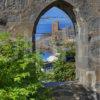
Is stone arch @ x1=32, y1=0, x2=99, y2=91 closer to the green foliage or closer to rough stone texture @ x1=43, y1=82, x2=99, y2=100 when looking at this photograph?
rough stone texture @ x1=43, y1=82, x2=99, y2=100

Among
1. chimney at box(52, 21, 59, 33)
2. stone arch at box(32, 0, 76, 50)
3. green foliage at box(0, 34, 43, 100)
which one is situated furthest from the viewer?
chimney at box(52, 21, 59, 33)

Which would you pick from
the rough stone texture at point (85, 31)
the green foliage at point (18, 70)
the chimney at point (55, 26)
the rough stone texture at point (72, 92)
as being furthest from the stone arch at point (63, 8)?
the chimney at point (55, 26)

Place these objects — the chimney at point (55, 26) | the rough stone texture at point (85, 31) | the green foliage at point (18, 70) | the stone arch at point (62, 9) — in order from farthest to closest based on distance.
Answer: the chimney at point (55, 26) < the rough stone texture at point (85, 31) < the stone arch at point (62, 9) < the green foliage at point (18, 70)

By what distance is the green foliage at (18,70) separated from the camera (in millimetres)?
5625

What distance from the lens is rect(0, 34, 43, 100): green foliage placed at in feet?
18.5

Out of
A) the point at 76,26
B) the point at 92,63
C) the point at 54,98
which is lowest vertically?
the point at 54,98

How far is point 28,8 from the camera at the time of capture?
718cm

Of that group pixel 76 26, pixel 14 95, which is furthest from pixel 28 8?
pixel 14 95

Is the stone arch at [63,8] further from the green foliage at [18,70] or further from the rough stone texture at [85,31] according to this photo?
the green foliage at [18,70]

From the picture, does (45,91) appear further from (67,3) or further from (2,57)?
(67,3)

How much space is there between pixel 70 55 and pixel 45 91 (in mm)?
2554

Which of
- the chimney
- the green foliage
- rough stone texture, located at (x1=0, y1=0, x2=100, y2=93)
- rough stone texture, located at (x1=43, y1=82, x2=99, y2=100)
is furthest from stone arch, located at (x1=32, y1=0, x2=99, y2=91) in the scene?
the chimney

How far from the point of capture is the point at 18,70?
579cm

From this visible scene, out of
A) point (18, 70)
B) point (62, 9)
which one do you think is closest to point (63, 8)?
point (62, 9)
